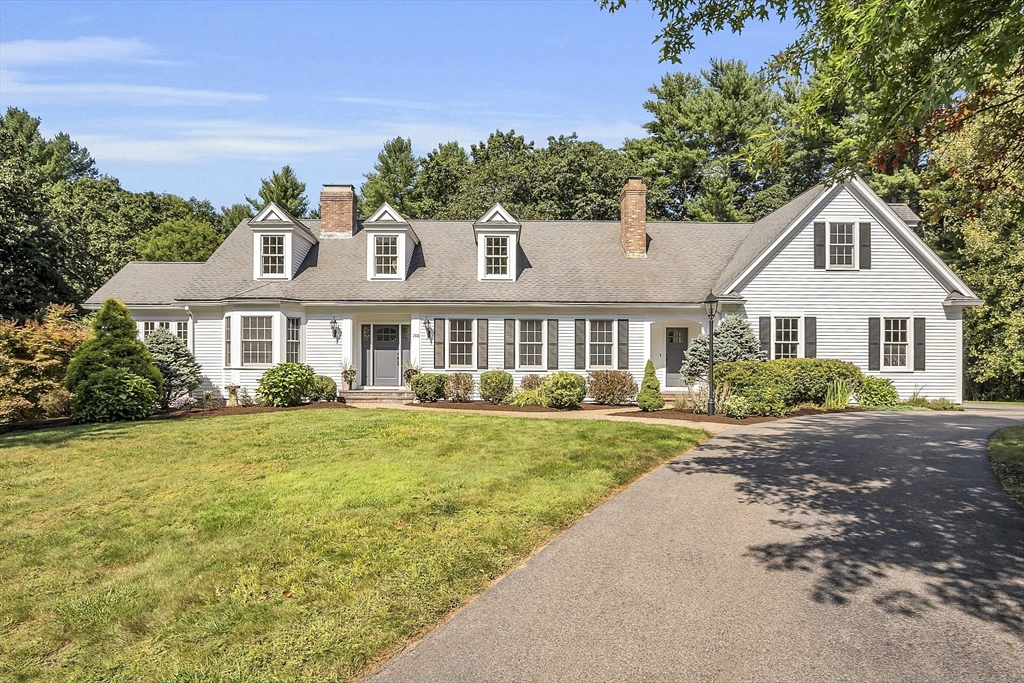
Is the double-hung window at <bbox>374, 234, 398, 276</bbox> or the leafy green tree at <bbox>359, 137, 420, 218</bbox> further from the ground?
Answer: the leafy green tree at <bbox>359, 137, 420, 218</bbox>

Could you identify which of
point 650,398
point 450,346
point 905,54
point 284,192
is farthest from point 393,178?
point 905,54

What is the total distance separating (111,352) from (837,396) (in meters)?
19.1

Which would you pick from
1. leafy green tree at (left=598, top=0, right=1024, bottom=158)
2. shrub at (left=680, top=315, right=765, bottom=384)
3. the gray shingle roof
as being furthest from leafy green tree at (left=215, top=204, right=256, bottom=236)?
leafy green tree at (left=598, top=0, right=1024, bottom=158)

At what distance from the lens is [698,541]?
6.21 metres

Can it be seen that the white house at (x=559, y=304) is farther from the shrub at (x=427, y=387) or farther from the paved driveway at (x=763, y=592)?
the paved driveway at (x=763, y=592)

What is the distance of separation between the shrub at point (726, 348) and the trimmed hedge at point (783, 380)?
1445mm

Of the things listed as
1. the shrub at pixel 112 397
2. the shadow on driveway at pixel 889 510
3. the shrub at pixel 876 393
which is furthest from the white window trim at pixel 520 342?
the shrub at pixel 112 397

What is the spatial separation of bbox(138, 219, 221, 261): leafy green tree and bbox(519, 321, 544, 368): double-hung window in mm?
26193

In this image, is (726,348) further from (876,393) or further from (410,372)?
(410,372)

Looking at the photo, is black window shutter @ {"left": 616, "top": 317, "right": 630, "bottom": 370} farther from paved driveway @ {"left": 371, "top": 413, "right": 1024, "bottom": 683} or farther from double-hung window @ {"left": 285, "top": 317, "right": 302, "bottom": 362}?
paved driveway @ {"left": 371, "top": 413, "right": 1024, "bottom": 683}

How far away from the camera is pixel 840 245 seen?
20125 mm

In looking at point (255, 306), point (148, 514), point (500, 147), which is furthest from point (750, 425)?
point (500, 147)

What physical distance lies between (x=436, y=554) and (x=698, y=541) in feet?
8.55

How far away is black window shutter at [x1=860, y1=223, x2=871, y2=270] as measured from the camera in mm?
20047
